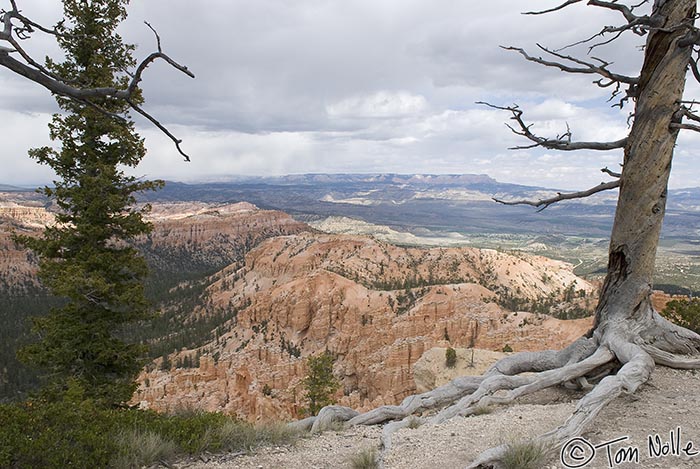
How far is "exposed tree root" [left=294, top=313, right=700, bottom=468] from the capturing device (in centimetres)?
555

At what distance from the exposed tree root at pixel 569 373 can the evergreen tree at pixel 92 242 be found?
23.8 feet

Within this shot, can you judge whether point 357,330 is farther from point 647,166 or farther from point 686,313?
point 647,166

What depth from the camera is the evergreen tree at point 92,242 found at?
10875mm

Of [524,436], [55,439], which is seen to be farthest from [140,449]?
[524,436]

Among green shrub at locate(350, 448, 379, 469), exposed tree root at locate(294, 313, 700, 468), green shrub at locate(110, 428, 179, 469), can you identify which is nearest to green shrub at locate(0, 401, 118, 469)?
green shrub at locate(110, 428, 179, 469)

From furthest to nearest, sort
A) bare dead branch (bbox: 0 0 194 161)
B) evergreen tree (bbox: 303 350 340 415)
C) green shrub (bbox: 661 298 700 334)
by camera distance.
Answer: evergreen tree (bbox: 303 350 340 415) → green shrub (bbox: 661 298 700 334) → bare dead branch (bbox: 0 0 194 161)

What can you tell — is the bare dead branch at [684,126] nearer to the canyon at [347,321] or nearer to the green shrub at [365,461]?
the green shrub at [365,461]

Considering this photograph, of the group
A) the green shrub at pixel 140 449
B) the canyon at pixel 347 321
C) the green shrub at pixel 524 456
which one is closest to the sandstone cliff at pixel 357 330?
the canyon at pixel 347 321

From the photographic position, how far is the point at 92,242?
460 inches

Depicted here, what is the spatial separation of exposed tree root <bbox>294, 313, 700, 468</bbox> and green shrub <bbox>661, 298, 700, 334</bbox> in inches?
193

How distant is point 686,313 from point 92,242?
15506mm

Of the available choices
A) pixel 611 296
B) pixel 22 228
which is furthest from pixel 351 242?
pixel 22 228

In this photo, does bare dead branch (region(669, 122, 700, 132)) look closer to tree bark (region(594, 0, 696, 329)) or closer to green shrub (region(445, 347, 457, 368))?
tree bark (region(594, 0, 696, 329))

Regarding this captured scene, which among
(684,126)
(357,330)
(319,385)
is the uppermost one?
(684,126)
